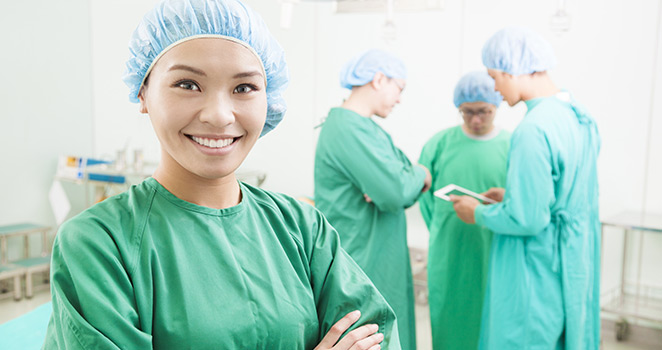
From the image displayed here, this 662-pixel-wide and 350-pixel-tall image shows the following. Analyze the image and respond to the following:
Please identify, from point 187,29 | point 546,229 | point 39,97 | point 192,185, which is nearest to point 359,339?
point 192,185

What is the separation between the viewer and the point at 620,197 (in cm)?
312

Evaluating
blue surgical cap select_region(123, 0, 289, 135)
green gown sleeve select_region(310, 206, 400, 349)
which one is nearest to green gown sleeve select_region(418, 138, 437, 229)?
green gown sleeve select_region(310, 206, 400, 349)

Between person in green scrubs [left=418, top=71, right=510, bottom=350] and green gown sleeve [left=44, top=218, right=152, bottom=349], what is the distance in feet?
5.66

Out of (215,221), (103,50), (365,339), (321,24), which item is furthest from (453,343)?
(103,50)

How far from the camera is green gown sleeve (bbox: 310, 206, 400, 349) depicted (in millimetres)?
1023

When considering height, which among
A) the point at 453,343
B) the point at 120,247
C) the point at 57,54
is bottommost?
the point at 453,343

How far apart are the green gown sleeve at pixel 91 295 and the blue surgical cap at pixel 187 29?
0.98 feet

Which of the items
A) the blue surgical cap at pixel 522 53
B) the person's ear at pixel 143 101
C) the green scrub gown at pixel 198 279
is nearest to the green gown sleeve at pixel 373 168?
the blue surgical cap at pixel 522 53

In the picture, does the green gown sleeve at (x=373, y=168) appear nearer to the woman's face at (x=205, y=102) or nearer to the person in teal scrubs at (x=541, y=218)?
the person in teal scrubs at (x=541, y=218)

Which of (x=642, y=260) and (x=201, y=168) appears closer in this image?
(x=201, y=168)

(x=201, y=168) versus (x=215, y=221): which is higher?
(x=201, y=168)

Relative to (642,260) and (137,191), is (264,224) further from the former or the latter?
(642,260)

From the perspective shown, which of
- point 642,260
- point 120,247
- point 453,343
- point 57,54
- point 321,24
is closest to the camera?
point 120,247

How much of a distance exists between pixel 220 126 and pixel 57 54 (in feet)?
13.5
